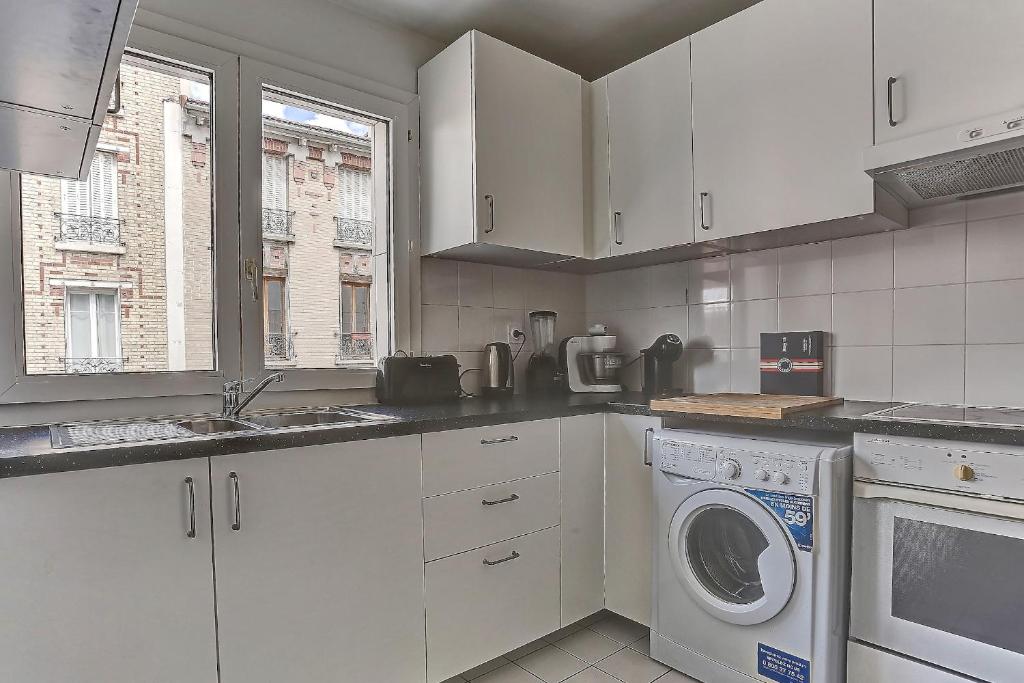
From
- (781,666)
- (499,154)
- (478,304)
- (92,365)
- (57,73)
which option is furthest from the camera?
(478,304)

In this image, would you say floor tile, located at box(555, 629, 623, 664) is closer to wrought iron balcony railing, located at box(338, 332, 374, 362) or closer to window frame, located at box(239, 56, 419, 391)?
window frame, located at box(239, 56, 419, 391)

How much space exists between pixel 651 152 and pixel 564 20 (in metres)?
0.66

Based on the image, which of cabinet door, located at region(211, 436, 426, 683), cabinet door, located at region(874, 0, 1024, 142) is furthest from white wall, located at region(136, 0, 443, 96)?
cabinet door, located at region(874, 0, 1024, 142)

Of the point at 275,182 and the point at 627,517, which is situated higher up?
the point at 275,182

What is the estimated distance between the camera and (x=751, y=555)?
5.94 ft

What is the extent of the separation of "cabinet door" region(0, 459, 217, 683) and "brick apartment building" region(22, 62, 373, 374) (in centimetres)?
67

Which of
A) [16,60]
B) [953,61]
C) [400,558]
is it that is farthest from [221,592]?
[953,61]

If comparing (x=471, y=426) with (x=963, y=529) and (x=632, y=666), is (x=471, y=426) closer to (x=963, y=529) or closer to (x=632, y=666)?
(x=632, y=666)

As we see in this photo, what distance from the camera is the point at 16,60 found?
803mm

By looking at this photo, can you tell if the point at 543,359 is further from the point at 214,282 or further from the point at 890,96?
the point at 890,96

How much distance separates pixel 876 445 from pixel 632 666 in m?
1.09

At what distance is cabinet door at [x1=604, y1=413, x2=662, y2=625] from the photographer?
6.93 ft

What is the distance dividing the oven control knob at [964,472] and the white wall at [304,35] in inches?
88.1

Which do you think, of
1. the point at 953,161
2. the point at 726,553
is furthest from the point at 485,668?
the point at 953,161
